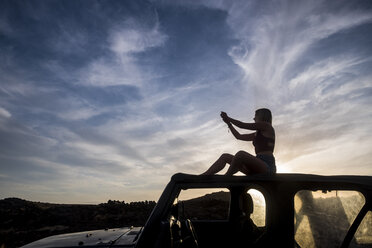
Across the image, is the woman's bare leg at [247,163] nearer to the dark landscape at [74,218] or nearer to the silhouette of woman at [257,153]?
the silhouette of woman at [257,153]

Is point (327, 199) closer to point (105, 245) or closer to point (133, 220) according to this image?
point (105, 245)

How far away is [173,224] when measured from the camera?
1624 millimetres

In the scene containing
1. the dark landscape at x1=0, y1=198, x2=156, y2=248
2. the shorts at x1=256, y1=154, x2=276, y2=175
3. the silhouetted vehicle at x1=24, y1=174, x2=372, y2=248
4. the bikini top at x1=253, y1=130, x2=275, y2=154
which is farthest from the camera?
the dark landscape at x1=0, y1=198, x2=156, y2=248

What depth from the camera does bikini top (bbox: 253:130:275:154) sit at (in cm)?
312

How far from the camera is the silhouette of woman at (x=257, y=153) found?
93.1 inches

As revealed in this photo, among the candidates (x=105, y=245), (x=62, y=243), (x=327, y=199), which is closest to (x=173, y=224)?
(x=105, y=245)

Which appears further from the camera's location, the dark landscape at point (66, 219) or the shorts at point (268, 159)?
the dark landscape at point (66, 219)

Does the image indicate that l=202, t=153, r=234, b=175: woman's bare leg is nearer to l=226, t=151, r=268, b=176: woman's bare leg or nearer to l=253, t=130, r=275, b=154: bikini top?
l=226, t=151, r=268, b=176: woman's bare leg

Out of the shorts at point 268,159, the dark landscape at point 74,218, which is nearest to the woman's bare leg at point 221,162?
the shorts at point 268,159

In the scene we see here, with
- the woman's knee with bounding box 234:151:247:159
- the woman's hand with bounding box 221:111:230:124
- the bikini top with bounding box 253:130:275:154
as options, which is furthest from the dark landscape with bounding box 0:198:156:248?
the woman's knee with bounding box 234:151:247:159

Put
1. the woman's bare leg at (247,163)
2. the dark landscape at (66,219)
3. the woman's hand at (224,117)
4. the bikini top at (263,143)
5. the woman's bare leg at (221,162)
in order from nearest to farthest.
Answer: the woman's bare leg at (247,163) < the woman's bare leg at (221,162) < the bikini top at (263,143) < the woman's hand at (224,117) < the dark landscape at (66,219)

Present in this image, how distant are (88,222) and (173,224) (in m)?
14.4

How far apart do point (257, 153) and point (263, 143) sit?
149mm

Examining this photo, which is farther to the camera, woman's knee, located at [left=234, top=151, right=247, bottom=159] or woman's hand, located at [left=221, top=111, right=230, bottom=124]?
woman's hand, located at [left=221, top=111, right=230, bottom=124]
